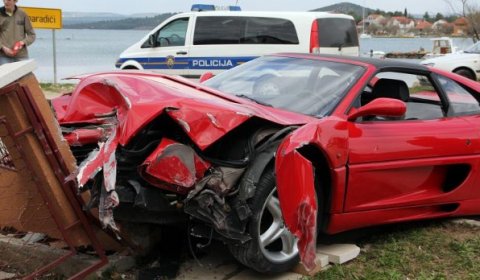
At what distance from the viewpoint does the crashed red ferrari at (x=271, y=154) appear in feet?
10.1

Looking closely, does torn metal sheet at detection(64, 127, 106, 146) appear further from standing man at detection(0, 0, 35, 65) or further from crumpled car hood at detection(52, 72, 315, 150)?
standing man at detection(0, 0, 35, 65)

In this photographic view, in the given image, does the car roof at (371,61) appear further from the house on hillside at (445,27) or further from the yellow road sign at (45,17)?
the house on hillside at (445,27)

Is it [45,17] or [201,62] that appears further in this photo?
[45,17]

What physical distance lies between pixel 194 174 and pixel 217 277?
2.78 ft

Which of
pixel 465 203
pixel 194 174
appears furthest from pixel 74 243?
pixel 465 203

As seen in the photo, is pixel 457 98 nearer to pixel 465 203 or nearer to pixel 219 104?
pixel 465 203

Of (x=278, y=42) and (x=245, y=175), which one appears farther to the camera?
(x=278, y=42)

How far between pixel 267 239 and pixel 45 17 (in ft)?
43.3

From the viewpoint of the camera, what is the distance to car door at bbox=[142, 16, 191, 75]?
12883 mm

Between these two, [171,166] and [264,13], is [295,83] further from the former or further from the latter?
[264,13]

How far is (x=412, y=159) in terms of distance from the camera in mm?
4168

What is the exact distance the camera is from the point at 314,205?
3160 millimetres

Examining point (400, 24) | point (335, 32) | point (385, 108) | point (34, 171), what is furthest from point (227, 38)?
point (400, 24)

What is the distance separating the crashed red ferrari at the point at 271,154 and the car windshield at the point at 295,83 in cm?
1
